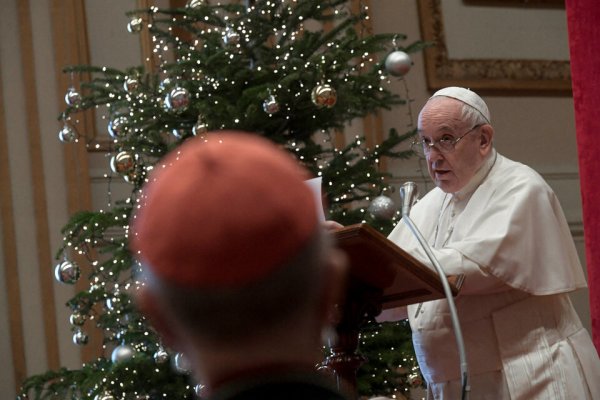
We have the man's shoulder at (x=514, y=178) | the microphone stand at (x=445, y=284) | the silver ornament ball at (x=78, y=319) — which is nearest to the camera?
the microphone stand at (x=445, y=284)

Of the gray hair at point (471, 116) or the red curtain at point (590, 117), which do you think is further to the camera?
the red curtain at point (590, 117)

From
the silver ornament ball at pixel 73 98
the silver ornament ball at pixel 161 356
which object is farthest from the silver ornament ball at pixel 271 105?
the silver ornament ball at pixel 161 356

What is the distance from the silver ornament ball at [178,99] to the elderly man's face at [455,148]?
1321 mm

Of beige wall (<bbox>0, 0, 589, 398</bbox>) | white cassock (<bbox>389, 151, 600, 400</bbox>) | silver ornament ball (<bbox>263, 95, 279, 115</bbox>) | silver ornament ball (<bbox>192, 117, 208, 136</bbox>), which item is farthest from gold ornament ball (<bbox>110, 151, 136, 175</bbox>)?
white cassock (<bbox>389, 151, 600, 400</bbox>)

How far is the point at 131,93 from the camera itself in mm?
4844

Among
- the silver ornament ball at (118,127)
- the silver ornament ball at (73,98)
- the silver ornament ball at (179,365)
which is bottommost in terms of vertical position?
the silver ornament ball at (179,365)

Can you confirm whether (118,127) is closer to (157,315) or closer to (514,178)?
(514,178)

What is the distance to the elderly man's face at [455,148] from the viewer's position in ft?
11.0

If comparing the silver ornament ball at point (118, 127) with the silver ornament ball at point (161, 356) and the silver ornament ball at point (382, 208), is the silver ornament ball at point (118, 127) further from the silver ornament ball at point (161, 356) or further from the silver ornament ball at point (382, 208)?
the silver ornament ball at point (382, 208)

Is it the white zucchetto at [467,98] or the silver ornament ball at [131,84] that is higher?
the silver ornament ball at [131,84]

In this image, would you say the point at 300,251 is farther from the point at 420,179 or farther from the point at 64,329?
the point at 420,179

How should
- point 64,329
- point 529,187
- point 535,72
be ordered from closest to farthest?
point 529,187, point 64,329, point 535,72

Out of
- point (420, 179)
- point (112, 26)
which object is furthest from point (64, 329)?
point (420, 179)

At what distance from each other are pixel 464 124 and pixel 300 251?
2.39 metres
